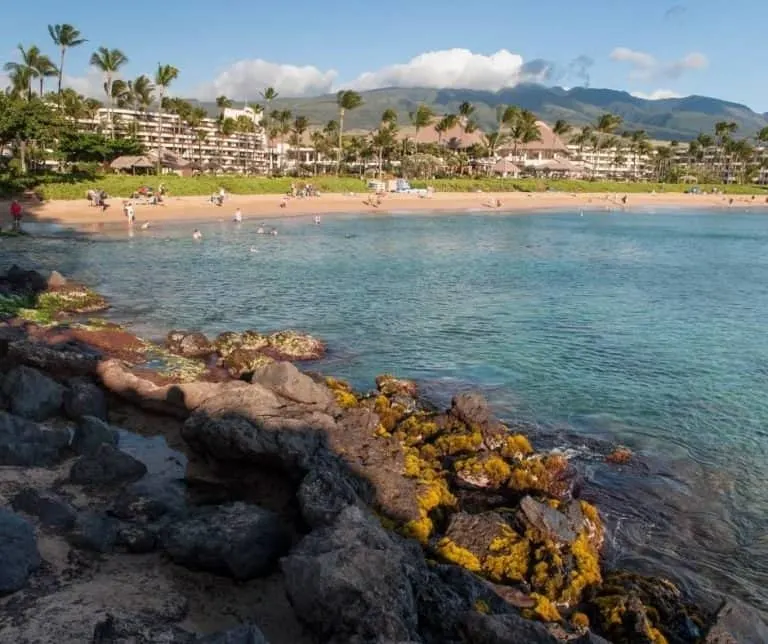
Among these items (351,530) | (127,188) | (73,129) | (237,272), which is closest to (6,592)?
(351,530)

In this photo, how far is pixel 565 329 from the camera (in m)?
25.0

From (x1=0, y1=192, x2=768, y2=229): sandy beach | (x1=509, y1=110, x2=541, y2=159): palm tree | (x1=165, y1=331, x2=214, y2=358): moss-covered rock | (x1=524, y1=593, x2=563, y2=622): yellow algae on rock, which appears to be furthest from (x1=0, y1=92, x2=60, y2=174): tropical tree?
(x1=509, y1=110, x2=541, y2=159): palm tree

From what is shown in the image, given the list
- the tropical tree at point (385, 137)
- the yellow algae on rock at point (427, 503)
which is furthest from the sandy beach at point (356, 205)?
the yellow algae on rock at point (427, 503)

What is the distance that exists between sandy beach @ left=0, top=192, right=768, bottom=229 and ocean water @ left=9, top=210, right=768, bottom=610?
825 centimetres

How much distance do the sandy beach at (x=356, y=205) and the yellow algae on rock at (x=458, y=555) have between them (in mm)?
48964

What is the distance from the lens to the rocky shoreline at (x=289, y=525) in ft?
21.0

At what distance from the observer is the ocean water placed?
11867 millimetres

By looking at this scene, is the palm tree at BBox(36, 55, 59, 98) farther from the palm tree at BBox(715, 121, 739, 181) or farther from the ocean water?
the palm tree at BBox(715, 121, 739, 181)

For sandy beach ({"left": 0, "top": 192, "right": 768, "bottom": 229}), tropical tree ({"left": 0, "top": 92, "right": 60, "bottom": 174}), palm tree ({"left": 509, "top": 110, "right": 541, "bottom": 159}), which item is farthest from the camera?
palm tree ({"left": 509, "top": 110, "right": 541, "bottom": 159})

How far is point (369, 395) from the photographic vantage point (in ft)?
51.4

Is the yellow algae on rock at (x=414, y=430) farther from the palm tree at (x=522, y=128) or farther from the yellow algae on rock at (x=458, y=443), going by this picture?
the palm tree at (x=522, y=128)

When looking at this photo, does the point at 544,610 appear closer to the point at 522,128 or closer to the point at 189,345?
the point at 189,345

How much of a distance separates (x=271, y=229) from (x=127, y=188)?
20.1 meters

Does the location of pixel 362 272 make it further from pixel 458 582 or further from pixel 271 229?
pixel 458 582
